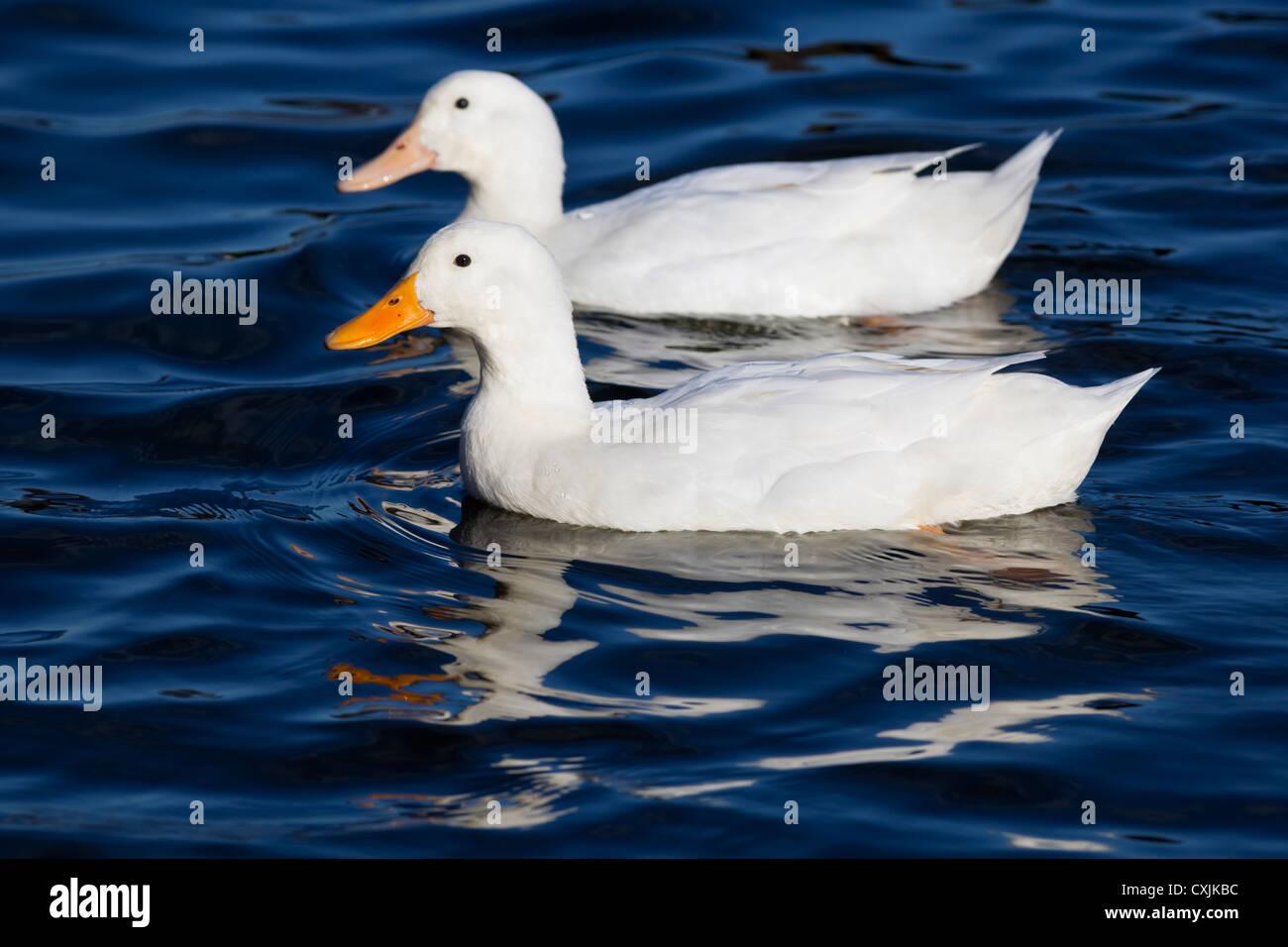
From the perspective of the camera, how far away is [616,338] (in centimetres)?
944

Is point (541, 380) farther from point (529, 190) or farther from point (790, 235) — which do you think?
point (529, 190)

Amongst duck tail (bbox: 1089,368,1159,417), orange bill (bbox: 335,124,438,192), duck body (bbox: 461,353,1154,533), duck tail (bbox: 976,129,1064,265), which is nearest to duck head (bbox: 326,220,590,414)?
duck body (bbox: 461,353,1154,533)

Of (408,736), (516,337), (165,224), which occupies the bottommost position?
(408,736)

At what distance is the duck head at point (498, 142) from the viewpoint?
394 inches

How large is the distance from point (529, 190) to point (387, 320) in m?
2.60

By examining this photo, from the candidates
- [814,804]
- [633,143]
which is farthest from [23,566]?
[633,143]

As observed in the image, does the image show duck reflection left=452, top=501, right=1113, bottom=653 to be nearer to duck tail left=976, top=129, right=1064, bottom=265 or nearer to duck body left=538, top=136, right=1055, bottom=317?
duck body left=538, top=136, right=1055, bottom=317

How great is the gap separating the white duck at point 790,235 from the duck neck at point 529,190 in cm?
3

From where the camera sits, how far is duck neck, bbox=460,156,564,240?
10023 mm

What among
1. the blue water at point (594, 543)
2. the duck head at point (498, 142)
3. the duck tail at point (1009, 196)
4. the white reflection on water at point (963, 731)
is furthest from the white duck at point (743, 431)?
the duck head at point (498, 142)

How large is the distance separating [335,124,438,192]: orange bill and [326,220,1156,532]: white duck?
277 centimetres

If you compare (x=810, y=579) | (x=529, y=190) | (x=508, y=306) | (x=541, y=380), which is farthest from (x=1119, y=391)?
(x=529, y=190)

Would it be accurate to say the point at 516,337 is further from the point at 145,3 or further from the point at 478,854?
the point at 145,3
